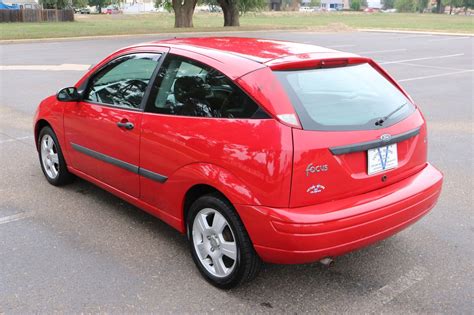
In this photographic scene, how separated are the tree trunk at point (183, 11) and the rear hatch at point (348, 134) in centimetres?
3274

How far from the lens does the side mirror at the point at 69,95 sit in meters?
4.56

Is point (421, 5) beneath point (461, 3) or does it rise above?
above

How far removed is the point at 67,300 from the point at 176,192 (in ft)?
3.25

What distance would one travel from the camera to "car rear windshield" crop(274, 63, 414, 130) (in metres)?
3.10

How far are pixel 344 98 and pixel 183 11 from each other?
33.3m

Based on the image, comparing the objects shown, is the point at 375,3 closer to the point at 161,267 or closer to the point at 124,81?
the point at 124,81

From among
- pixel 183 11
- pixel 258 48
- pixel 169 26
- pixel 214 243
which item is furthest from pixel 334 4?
pixel 214 243

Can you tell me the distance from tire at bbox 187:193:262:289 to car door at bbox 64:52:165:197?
77 cm

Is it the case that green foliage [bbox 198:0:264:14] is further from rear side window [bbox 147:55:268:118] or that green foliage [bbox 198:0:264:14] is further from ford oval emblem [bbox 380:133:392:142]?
ford oval emblem [bbox 380:133:392:142]

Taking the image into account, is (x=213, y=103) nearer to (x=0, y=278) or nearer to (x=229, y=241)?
(x=229, y=241)

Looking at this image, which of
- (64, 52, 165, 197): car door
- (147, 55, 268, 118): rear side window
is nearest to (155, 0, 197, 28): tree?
(64, 52, 165, 197): car door

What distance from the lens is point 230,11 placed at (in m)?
39.7

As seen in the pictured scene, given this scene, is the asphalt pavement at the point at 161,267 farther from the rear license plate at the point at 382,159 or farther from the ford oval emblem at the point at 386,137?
the ford oval emblem at the point at 386,137

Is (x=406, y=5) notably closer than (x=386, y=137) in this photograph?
No
